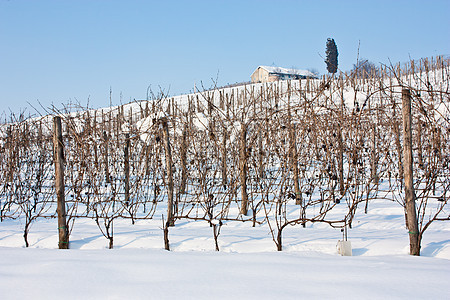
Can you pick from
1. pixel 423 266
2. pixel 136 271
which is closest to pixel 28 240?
pixel 136 271

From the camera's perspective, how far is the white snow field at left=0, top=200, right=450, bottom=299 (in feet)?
5.76

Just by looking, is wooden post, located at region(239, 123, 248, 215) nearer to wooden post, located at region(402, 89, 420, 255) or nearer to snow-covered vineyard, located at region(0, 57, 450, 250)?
snow-covered vineyard, located at region(0, 57, 450, 250)

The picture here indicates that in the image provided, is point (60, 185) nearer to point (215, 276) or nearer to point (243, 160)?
point (215, 276)

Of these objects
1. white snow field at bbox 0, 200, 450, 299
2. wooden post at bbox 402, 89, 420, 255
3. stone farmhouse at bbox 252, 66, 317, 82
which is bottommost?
white snow field at bbox 0, 200, 450, 299

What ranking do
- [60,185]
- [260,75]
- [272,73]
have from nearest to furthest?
[60,185] < [272,73] < [260,75]

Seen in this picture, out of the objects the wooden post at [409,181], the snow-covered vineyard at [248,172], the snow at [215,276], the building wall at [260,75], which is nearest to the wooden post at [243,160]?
the snow-covered vineyard at [248,172]

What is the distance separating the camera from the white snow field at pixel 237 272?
1757 mm

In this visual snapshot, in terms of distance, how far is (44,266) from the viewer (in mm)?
2180

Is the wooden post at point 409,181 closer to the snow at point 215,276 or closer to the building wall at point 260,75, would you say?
the snow at point 215,276

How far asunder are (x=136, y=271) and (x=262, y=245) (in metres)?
1.51

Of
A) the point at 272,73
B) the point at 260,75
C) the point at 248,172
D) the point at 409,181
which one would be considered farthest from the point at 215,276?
the point at 260,75

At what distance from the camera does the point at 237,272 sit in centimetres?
212

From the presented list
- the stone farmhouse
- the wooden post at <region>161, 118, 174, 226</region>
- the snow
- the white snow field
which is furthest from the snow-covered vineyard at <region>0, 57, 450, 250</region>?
the stone farmhouse

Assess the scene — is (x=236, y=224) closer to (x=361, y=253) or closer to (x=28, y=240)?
(x=361, y=253)
